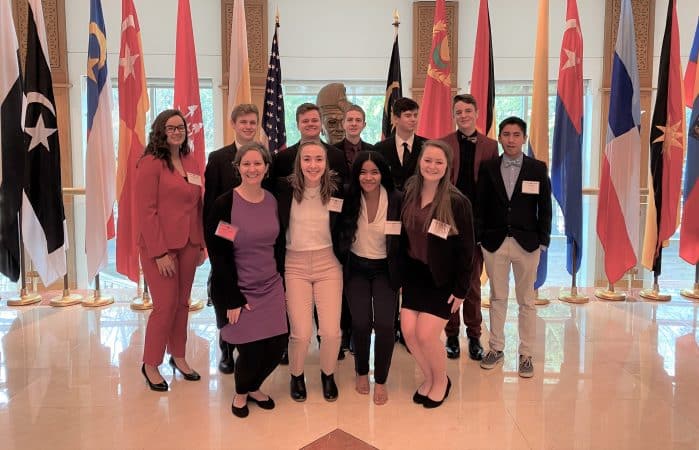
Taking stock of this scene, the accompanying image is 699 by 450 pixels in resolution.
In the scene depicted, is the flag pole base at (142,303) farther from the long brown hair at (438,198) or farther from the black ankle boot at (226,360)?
the long brown hair at (438,198)

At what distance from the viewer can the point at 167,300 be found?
2.91 meters

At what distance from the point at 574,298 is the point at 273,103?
3405 mm

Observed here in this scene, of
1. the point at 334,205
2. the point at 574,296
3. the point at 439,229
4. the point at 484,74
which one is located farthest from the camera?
the point at 574,296

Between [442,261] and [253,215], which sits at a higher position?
[253,215]

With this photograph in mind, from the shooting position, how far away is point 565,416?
272 centimetres

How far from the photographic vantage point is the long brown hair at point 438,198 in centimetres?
271

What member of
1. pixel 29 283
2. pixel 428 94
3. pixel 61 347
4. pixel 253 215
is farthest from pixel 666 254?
pixel 29 283

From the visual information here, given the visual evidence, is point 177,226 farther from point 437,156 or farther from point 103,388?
point 437,156

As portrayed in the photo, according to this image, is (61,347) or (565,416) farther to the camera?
(61,347)

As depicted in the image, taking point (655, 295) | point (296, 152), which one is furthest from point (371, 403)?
point (655, 295)

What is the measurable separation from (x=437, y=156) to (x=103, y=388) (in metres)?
2.35

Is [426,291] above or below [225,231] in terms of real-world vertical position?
below

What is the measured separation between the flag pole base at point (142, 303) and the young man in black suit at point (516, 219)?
119 inches

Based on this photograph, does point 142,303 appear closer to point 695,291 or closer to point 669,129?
point 669,129
